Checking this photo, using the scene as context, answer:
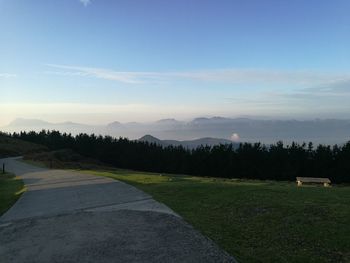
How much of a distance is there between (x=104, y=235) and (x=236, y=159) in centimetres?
7452

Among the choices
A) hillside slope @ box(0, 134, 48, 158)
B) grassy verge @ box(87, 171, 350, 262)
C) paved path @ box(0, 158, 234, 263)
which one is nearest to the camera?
grassy verge @ box(87, 171, 350, 262)

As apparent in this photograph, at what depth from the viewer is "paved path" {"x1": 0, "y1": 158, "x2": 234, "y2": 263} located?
802 centimetres

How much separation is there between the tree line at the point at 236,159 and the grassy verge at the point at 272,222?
61.5m

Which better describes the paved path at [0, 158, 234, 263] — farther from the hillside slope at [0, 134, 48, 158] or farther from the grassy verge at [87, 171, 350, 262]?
the hillside slope at [0, 134, 48, 158]

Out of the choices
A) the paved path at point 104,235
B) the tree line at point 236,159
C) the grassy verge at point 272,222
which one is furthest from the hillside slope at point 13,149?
the grassy verge at point 272,222

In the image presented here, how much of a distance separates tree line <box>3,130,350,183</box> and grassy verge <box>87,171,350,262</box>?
202 ft

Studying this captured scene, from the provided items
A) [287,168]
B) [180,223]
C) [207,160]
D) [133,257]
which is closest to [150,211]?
[180,223]

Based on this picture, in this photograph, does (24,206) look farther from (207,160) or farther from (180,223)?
(207,160)

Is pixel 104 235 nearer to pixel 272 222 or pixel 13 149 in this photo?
pixel 272 222

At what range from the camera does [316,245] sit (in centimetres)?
802

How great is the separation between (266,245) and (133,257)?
2.42 meters

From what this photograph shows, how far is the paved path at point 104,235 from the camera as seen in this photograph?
8016 millimetres

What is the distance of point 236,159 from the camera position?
83.1 metres

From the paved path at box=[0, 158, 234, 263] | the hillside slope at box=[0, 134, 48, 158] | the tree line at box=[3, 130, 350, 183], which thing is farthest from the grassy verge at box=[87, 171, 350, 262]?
the hillside slope at box=[0, 134, 48, 158]
